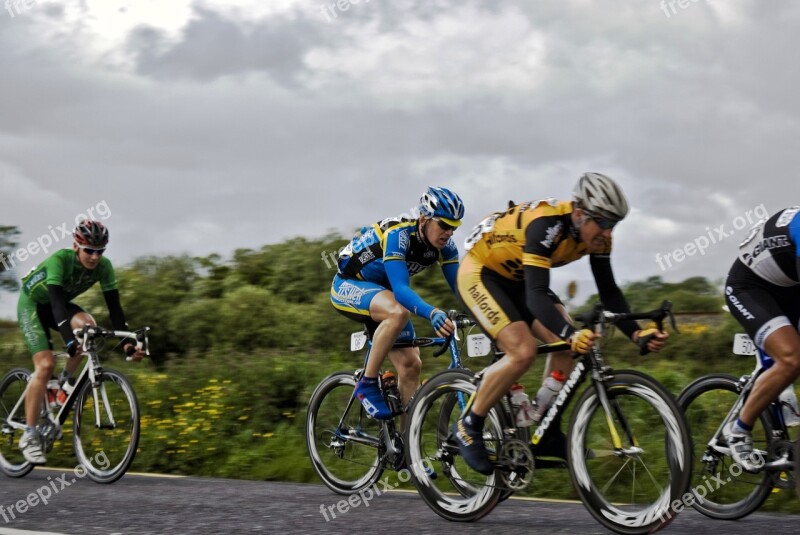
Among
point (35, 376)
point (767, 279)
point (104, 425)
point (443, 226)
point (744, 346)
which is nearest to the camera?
point (767, 279)

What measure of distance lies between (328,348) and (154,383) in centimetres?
240

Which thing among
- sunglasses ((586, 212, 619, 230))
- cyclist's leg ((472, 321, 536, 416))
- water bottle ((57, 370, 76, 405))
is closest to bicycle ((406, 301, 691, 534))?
cyclist's leg ((472, 321, 536, 416))

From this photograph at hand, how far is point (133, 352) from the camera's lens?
30.4ft

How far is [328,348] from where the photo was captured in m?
13.9

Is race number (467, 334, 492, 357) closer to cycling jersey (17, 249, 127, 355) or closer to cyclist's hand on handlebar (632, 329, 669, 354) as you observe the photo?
cyclist's hand on handlebar (632, 329, 669, 354)

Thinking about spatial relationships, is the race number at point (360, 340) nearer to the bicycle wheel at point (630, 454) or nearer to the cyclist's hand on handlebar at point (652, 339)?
the bicycle wheel at point (630, 454)

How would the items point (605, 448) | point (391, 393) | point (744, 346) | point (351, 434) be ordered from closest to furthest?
point (605, 448)
point (744, 346)
point (391, 393)
point (351, 434)

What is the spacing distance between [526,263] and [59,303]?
5099mm

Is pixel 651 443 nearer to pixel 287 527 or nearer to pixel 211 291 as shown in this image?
pixel 287 527

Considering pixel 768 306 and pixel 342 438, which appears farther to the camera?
pixel 342 438

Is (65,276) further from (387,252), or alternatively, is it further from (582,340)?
(582,340)

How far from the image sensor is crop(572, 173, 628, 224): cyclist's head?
586cm

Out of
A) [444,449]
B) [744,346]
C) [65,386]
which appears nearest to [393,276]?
[444,449]

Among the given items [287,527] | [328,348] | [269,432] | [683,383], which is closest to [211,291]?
[328,348]
